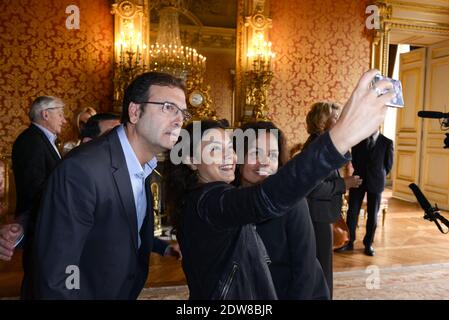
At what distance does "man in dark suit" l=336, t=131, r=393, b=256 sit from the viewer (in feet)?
13.8

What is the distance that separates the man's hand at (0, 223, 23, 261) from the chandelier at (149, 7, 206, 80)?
12.6 feet

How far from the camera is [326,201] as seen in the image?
2266 mm

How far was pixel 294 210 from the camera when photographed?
57.1 inches

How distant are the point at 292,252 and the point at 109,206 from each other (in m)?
0.71

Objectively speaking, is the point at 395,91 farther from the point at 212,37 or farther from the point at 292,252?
the point at 212,37

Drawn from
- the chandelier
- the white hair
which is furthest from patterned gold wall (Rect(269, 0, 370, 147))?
the white hair

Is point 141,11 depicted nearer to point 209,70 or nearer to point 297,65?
point 209,70

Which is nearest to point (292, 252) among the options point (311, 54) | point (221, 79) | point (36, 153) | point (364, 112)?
point (364, 112)

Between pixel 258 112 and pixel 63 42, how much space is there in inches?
107

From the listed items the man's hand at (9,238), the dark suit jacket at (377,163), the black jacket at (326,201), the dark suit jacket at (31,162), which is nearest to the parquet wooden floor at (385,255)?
the dark suit jacket at (377,163)

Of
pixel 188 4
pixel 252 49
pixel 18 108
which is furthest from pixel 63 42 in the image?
pixel 252 49

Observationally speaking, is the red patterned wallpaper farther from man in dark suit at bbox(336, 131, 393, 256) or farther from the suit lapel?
the suit lapel

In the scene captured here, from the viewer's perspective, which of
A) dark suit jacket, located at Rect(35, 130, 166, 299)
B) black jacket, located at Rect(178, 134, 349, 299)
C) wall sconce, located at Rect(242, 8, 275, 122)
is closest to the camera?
black jacket, located at Rect(178, 134, 349, 299)
